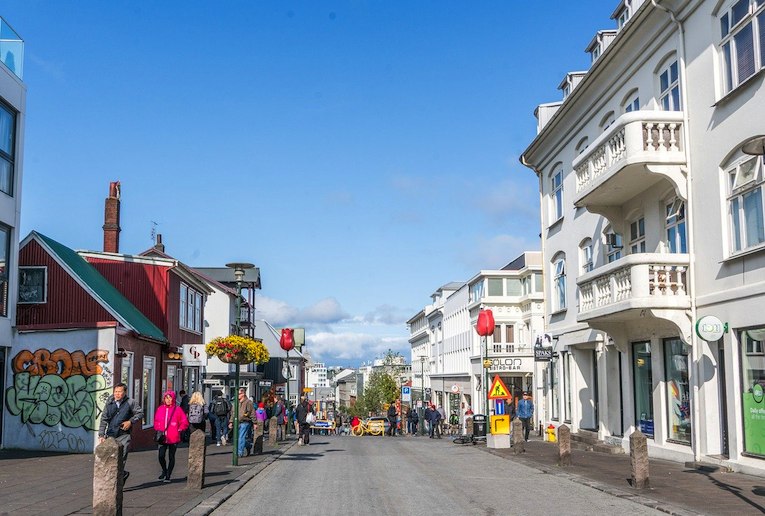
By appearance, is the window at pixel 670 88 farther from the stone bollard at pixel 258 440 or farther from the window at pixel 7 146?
the window at pixel 7 146

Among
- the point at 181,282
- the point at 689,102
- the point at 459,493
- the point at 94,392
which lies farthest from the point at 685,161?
the point at 181,282

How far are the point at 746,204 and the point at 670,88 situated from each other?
14.9 ft

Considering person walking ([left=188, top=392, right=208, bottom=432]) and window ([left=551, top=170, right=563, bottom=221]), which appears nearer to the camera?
person walking ([left=188, top=392, right=208, bottom=432])

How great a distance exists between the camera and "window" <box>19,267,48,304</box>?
25.8m

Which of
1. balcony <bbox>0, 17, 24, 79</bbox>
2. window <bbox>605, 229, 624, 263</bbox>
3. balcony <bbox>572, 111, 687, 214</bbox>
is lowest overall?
window <bbox>605, 229, 624, 263</bbox>

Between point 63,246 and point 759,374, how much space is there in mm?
22189

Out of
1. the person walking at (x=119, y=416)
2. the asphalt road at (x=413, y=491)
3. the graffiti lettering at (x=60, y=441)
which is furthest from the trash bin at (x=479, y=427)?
the person walking at (x=119, y=416)

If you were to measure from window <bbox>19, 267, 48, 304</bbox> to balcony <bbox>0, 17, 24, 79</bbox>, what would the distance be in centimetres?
610

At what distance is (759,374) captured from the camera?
1534cm

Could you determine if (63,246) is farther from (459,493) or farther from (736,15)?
(736,15)

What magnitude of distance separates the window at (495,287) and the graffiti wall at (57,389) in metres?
40.3

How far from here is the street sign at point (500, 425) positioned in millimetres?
25500

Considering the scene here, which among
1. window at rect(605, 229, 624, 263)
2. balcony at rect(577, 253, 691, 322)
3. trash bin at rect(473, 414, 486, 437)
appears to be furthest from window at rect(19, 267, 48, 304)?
balcony at rect(577, 253, 691, 322)

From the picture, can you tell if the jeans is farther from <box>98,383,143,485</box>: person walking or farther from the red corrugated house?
<box>98,383,143,485</box>: person walking
